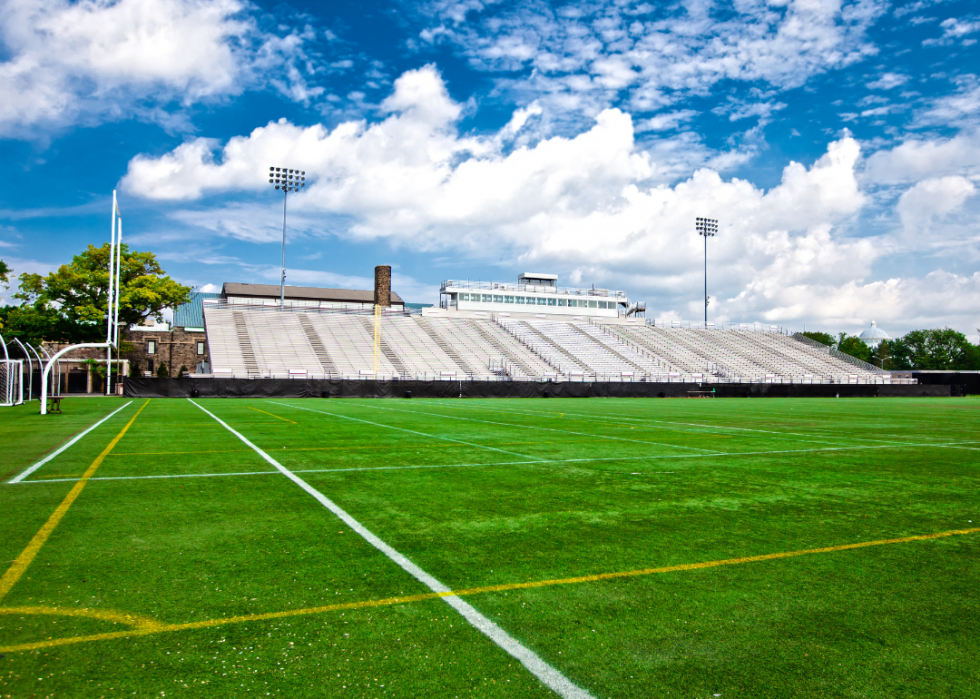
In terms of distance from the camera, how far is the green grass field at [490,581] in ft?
10.1

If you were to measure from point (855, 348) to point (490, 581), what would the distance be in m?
134

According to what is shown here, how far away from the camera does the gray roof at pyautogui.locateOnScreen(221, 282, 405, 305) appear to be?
271 ft

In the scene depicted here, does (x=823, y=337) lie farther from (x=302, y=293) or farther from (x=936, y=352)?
(x=302, y=293)

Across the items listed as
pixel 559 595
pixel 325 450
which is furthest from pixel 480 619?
pixel 325 450

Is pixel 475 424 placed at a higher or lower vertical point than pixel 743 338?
lower

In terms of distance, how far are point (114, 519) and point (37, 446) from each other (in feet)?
25.8

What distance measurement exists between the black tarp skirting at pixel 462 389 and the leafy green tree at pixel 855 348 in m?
73.4

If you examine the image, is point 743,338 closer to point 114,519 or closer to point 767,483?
point 767,483

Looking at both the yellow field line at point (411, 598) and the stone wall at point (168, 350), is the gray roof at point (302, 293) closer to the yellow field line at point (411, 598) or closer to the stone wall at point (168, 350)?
the stone wall at point (168, 350)

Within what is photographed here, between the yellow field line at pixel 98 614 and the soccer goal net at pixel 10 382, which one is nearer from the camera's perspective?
the yellow field line at pixel 98 614

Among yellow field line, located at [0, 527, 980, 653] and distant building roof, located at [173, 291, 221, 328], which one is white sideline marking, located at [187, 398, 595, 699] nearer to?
yellow field line, located at [0, 527, 980, 653]

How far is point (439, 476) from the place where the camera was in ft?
29.2


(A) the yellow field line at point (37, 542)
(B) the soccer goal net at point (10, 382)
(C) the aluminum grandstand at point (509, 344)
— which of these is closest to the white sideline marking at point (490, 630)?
(A) the yellow field line at point (37, 542)

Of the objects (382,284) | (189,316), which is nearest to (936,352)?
(382,284)
